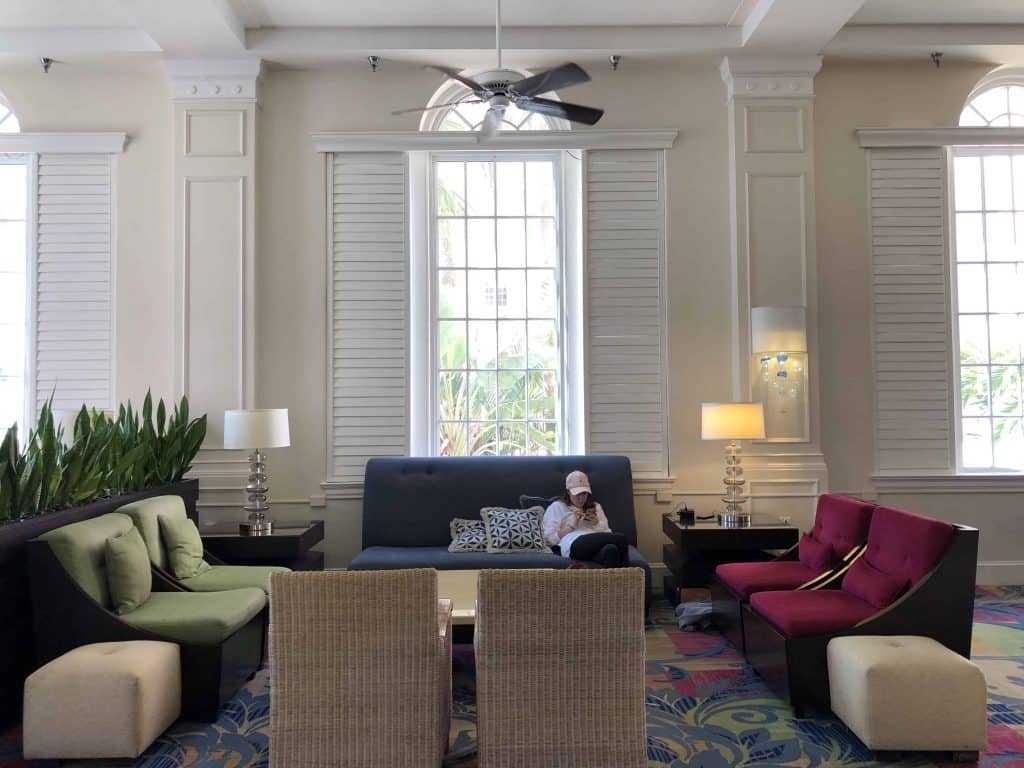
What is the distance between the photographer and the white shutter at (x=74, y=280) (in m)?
5.50

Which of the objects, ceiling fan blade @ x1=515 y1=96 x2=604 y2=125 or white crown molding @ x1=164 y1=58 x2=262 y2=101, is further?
white crown molding @ x1=164 y1=58 x2=262 y2=101

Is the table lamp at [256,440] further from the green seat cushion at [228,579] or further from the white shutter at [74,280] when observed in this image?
the white shutter at [74,280]

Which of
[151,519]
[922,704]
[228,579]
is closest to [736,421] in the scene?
[922,704]

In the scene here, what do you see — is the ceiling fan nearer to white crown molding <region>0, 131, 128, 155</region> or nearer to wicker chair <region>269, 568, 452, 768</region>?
wicker chair <region>269, 568, 452, 768</region>

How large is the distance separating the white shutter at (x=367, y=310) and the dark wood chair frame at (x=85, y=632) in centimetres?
229

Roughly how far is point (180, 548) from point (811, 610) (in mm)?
3127

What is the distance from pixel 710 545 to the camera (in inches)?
186

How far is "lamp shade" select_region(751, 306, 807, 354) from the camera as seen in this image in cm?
528

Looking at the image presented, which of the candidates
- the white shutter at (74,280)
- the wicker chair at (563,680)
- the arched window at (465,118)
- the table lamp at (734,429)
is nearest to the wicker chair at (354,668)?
the wicker chair at (563,680)

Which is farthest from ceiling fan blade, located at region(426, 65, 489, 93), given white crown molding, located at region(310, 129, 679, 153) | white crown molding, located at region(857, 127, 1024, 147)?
white crown molding, located at region(857, 127, 1024, 147)

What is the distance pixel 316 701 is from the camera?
2.48 metres

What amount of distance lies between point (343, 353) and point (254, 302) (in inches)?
28.0

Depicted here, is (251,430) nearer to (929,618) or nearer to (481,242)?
(481,242)

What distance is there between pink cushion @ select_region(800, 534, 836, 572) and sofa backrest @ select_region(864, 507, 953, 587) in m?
0.28
